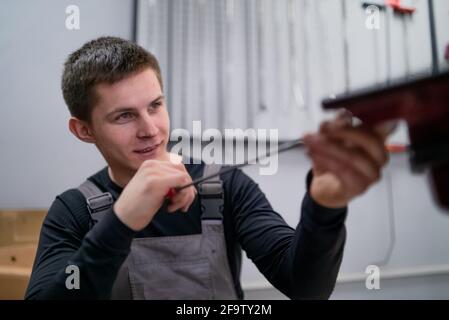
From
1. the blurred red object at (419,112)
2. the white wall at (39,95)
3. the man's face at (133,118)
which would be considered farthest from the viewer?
the white wall at (39,95)

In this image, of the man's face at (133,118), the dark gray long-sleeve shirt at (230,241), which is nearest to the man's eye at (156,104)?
the man's face at (133,118)

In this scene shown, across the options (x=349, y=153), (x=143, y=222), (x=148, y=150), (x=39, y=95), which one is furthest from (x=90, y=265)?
(x=39, y=95)

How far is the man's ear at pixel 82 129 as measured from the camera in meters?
0.59

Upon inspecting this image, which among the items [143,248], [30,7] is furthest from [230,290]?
[30,7]

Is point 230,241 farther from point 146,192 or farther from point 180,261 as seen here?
point 146,192

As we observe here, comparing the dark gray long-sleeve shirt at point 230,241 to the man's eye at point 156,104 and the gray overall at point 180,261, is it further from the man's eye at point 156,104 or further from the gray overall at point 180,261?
the man's eye at point 156,104

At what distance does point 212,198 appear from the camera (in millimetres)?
563

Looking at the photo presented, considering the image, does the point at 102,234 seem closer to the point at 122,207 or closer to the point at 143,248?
the point at 122,207

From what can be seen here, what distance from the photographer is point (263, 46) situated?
83 centimetres

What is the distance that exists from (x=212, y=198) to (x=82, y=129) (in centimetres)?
25

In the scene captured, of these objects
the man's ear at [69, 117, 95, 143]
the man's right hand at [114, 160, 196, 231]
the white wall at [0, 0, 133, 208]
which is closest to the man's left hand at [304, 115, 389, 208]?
the man's right hand at [114, 160, 196, 231]

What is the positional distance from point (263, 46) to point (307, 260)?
589mm

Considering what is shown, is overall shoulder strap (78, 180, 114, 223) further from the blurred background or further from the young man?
the blurred background

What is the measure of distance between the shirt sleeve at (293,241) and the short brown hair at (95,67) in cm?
24
